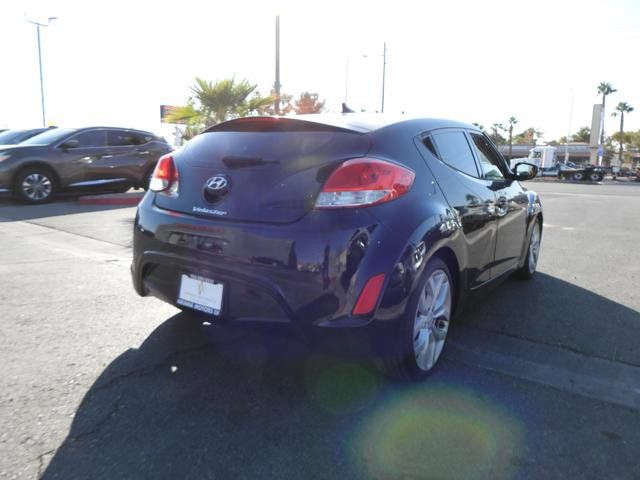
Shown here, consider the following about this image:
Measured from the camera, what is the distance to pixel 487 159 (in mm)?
4125

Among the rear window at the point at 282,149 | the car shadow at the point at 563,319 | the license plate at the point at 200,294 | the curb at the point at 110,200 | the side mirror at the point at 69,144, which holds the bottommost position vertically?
the car shadow at the point at 563,319

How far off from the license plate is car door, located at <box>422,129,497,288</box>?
1.37m

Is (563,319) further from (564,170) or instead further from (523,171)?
(564,170)

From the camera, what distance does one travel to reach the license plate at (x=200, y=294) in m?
2.62

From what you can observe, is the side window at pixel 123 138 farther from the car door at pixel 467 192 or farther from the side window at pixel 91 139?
the car door at pixel 467 192

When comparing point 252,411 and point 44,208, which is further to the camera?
point 44,208

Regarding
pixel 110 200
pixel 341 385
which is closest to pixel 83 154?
pixel 110 200

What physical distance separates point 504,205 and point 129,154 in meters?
9.34

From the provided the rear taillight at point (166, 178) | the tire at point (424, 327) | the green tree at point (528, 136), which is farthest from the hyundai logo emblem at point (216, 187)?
the green tree at point (528, 136)

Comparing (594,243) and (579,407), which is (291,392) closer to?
(579,407)

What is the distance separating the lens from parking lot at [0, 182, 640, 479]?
2.18 metres

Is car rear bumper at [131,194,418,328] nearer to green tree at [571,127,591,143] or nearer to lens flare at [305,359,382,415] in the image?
lens flare at [305,359,382,415]

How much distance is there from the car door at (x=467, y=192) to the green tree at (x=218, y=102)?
41.5 feet

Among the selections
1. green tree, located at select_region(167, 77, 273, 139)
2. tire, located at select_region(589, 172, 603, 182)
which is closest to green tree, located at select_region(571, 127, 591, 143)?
tire, located at select_region(589, 172, 603, 182)
